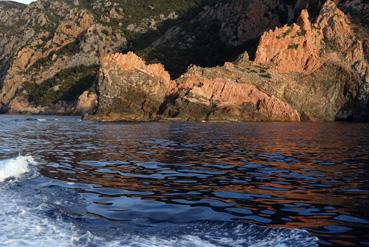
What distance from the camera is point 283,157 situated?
2933cm

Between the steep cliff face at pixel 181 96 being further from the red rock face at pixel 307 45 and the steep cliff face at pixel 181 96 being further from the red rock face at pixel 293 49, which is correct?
the red rock face at pixel 307 45

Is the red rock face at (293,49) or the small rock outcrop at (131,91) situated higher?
the red rock face at (293,49)

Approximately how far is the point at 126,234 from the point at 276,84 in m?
95.3

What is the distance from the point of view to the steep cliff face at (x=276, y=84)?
99.8 m

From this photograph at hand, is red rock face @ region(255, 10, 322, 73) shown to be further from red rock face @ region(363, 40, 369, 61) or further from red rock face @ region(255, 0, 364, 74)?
red rock face @ region(363, 40, 369, 61)

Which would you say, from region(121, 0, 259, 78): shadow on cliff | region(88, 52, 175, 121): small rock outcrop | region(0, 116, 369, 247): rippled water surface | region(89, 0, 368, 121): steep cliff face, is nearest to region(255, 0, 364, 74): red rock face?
region(89, 0, 368, 121): steep cliff face

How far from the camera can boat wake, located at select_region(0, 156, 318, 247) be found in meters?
10.6

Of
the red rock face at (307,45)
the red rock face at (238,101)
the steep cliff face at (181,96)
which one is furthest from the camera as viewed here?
the red rock face at (307,45)

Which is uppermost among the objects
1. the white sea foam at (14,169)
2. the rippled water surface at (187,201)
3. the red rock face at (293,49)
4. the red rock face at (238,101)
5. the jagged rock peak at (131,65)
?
the red rock face at (293,49)

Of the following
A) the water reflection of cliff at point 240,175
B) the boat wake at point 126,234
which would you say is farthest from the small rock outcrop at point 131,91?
the boat wake at point 126,234

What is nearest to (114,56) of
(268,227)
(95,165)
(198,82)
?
(198,82)

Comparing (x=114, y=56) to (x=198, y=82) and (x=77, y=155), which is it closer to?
(x=198, y=82)

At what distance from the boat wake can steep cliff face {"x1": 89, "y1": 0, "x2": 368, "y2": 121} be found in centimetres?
8390

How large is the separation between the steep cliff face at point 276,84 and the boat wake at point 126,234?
83902 mm
